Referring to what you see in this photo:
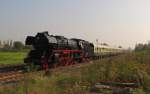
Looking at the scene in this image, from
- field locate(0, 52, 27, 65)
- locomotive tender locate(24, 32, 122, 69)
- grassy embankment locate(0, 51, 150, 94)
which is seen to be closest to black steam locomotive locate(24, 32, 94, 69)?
locomotive tender locate(24, 32, 122, 69)

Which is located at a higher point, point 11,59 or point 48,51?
point 48,51

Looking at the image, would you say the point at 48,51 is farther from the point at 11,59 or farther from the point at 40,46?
the point at 11,59

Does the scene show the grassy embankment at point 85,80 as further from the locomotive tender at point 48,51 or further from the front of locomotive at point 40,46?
the front of locomotive at point 40,46

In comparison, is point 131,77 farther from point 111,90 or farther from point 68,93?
point 68,93


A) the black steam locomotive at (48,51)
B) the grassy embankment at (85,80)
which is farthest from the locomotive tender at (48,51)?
the grassy embankment at (85,80)

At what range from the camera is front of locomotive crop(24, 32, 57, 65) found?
91.6ft

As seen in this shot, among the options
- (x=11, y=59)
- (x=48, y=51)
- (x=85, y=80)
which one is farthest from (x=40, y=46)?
(x=11, y=59)

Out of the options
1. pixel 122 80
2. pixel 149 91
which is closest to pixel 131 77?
pixel 122 80

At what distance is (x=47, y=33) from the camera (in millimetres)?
29891

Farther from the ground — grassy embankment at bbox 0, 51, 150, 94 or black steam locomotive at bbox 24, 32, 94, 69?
black steam locomotive at bbox 24, 32, 94, 69

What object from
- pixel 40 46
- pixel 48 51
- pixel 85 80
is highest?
pixel 40 46

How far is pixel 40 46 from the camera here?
2894cm

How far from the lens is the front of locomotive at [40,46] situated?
91.6ft

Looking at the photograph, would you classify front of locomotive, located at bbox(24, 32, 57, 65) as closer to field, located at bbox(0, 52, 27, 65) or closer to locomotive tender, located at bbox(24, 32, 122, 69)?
locomotive tender, located at bbox(24, 32, 122, 69)
